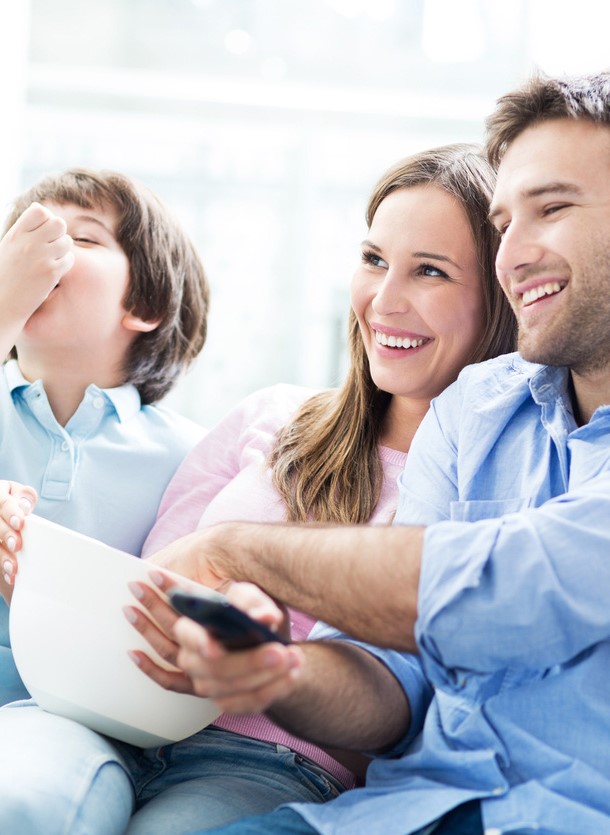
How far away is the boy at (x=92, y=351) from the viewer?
1467 millimetres

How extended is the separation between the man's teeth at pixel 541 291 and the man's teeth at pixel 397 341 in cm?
28

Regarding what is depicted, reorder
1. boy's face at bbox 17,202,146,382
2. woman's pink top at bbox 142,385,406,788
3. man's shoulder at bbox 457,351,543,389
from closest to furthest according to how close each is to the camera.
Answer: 1. man's shoulder at bbox 457,351,543,389
2. woman's pink top at bbox 142,385,406,788
3. boy's face at bbox 17,202,146,382

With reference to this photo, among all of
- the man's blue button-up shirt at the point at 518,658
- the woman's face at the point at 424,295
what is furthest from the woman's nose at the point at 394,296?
the man's blue button-up shirt at the point at 518,658

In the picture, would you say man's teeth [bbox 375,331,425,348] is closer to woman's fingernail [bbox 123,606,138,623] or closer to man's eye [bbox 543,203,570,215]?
man's eye [bbox 543,203,570,215]

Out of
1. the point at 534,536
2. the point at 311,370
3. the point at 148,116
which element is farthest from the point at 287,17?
the point at 534,536

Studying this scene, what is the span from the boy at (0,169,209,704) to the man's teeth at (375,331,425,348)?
1.37 ft

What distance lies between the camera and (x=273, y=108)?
3605 mm

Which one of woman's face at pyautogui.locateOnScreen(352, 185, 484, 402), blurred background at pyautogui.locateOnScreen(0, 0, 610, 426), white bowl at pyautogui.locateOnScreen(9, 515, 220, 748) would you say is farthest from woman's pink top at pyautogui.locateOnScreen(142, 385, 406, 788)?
blurred background at pyautogui.locateOnScreen(0, 0, 610, 426)

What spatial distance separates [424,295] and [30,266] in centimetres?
61

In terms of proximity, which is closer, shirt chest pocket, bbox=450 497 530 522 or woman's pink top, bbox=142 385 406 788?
shirt chest pocket, bbox=450 497 530 522

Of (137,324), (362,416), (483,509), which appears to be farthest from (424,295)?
(137,324)

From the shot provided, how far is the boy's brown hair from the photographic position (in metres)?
1.61

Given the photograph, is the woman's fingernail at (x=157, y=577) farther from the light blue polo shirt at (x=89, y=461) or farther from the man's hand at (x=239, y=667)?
the light blue polo shirt at (x=89, y=461)

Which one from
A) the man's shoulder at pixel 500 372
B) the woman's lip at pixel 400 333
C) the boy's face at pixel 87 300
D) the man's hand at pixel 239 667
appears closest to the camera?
the man's hand at pixel 239 667
